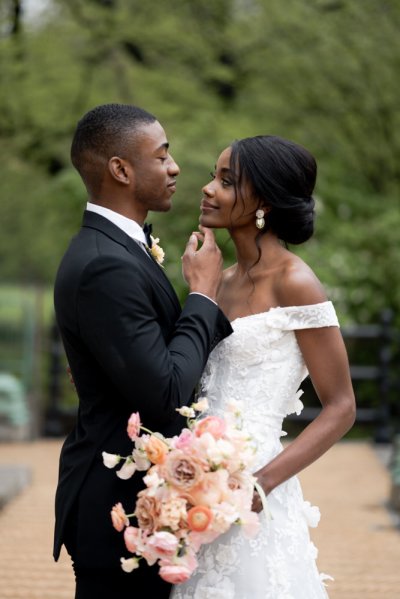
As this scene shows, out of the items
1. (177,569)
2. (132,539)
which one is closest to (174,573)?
(177,569)

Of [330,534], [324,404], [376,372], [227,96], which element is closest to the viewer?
[324,404]

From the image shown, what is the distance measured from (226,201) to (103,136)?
0.43 m

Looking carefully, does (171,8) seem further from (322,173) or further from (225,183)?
(225,183)

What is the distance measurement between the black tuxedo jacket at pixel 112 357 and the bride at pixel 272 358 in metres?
0.19

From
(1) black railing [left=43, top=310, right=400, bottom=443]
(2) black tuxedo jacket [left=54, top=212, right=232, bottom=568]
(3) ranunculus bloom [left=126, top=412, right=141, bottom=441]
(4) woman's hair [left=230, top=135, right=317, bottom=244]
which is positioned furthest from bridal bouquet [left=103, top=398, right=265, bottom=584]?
(1) black railing [left=43, top=310, right=400, bottom=443]

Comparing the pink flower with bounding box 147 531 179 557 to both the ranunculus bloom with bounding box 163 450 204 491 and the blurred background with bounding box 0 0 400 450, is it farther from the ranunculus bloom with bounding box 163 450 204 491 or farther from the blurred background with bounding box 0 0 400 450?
the blurred background with bounding box 0 0 400 450

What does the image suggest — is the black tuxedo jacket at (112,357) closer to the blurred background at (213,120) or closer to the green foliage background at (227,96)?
the blurred background at (213,120)

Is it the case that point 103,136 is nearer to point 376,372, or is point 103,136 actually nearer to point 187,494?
point 187,494

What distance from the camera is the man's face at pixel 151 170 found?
11.1 feet

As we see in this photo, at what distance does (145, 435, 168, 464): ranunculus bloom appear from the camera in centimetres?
304

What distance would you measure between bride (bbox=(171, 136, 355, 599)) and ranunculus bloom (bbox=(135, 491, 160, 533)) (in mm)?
402

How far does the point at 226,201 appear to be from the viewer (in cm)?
357

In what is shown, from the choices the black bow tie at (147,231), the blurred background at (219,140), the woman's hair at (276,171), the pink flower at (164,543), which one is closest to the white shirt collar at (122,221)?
the black bow tie at (147,231)

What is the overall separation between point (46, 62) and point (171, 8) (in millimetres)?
2428
